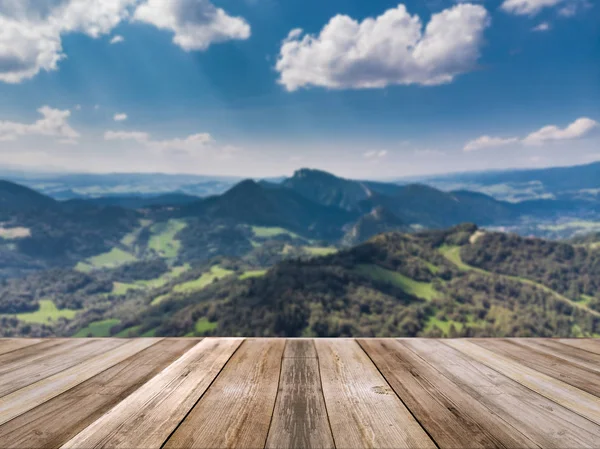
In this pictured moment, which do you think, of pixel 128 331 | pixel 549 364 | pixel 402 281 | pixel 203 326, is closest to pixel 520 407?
pixel 549 364

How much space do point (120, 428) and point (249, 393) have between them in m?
1.00

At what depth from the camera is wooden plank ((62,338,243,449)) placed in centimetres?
236

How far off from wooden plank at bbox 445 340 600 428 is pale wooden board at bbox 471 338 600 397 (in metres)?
0.11

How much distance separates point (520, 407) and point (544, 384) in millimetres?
780

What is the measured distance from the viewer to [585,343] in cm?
514

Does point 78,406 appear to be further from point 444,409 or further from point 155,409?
point 444,409

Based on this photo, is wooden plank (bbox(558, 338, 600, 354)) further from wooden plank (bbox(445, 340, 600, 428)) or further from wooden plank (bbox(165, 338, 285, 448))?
wooden plank (bbox(165, 338, 285, 448))

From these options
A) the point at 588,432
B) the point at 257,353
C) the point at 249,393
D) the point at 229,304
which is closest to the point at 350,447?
the point at 249,393

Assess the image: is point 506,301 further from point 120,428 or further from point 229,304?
point 120,428

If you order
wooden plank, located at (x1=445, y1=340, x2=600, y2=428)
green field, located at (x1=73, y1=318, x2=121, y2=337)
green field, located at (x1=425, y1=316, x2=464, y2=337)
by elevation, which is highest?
wooden plank, located at (x1=445, y1=340, x2=600, y2=428)

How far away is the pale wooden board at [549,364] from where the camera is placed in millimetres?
3553

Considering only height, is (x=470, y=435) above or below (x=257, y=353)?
above

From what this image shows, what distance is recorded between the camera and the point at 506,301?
169500 mm

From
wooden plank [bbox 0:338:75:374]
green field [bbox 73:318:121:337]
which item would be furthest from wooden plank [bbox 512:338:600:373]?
green field [bbox 73:318:121:337]
